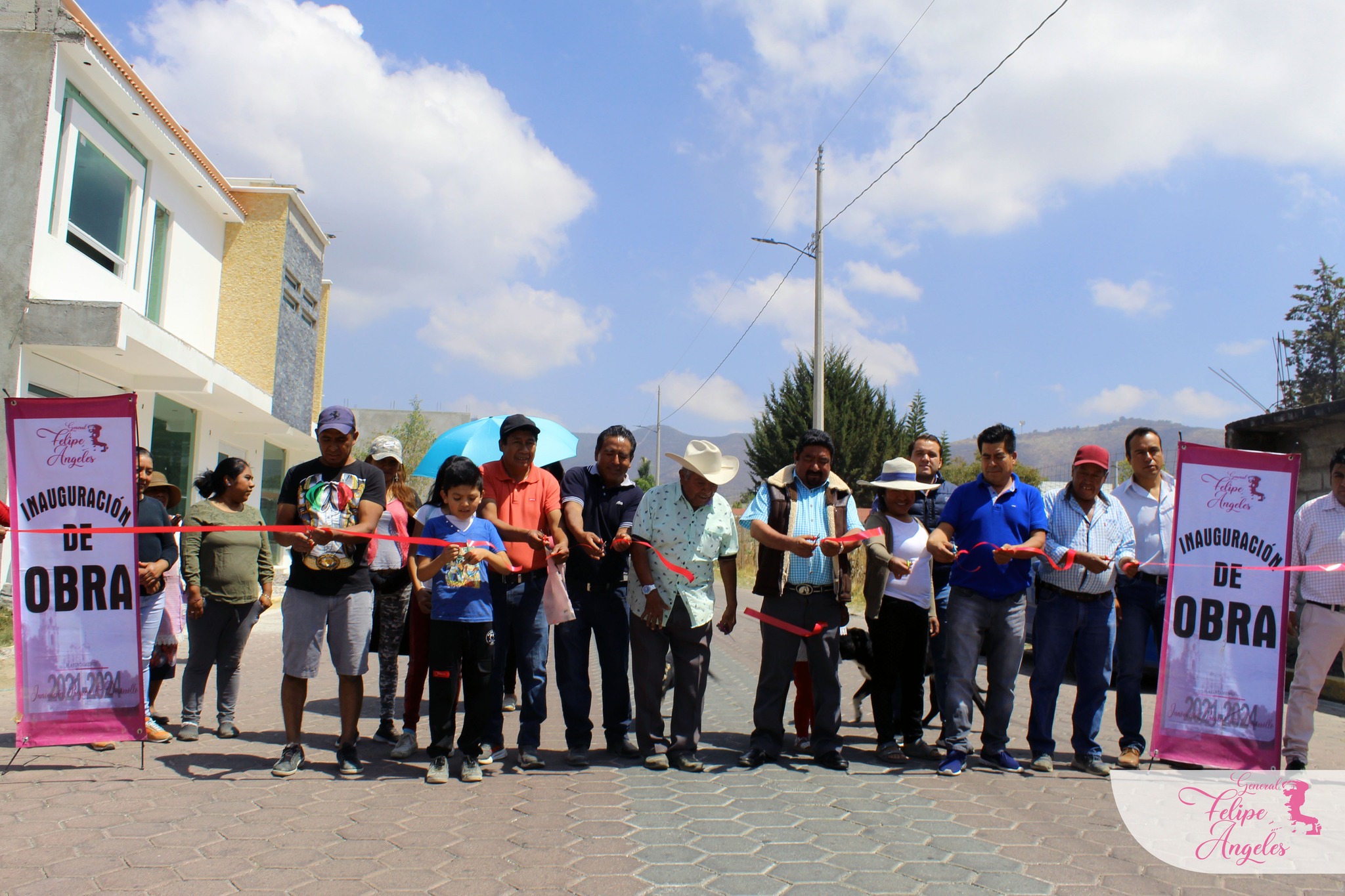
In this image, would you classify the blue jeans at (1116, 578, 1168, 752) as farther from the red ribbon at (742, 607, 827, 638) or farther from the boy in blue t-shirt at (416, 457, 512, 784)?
the boy in blue t-shirt at (416, 457, 512, 784)

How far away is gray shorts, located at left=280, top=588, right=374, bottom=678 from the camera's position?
5336mm

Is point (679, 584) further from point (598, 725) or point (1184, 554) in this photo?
point (1184, 554)

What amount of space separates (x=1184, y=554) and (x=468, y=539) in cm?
434

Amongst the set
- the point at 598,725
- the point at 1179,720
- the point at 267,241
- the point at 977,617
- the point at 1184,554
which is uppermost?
the point at 267,241

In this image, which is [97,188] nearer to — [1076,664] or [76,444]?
[76,444]

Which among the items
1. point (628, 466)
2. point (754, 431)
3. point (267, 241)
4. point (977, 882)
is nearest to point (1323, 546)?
point (977, 882)

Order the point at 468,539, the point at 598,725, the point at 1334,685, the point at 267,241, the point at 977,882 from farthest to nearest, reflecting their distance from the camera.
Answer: the point at 267,241
the point at 1334,685
the point at 598,725
the point at 468,539
the point at 977,882

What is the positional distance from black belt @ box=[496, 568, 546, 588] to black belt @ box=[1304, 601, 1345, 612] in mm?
4914

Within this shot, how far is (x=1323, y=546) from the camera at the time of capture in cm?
590

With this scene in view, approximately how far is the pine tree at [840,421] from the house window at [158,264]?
24.8 meters

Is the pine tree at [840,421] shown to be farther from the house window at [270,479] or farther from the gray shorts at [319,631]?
the gray shorts at [319,631]

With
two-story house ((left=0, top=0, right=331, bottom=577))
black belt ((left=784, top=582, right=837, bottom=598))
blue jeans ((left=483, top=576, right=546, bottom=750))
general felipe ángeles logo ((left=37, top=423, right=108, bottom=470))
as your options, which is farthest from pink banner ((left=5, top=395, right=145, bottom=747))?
two-story house ((left=0, top=0, right=331, bottom=577))

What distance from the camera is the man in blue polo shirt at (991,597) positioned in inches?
230

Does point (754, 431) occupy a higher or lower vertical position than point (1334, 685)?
higher
